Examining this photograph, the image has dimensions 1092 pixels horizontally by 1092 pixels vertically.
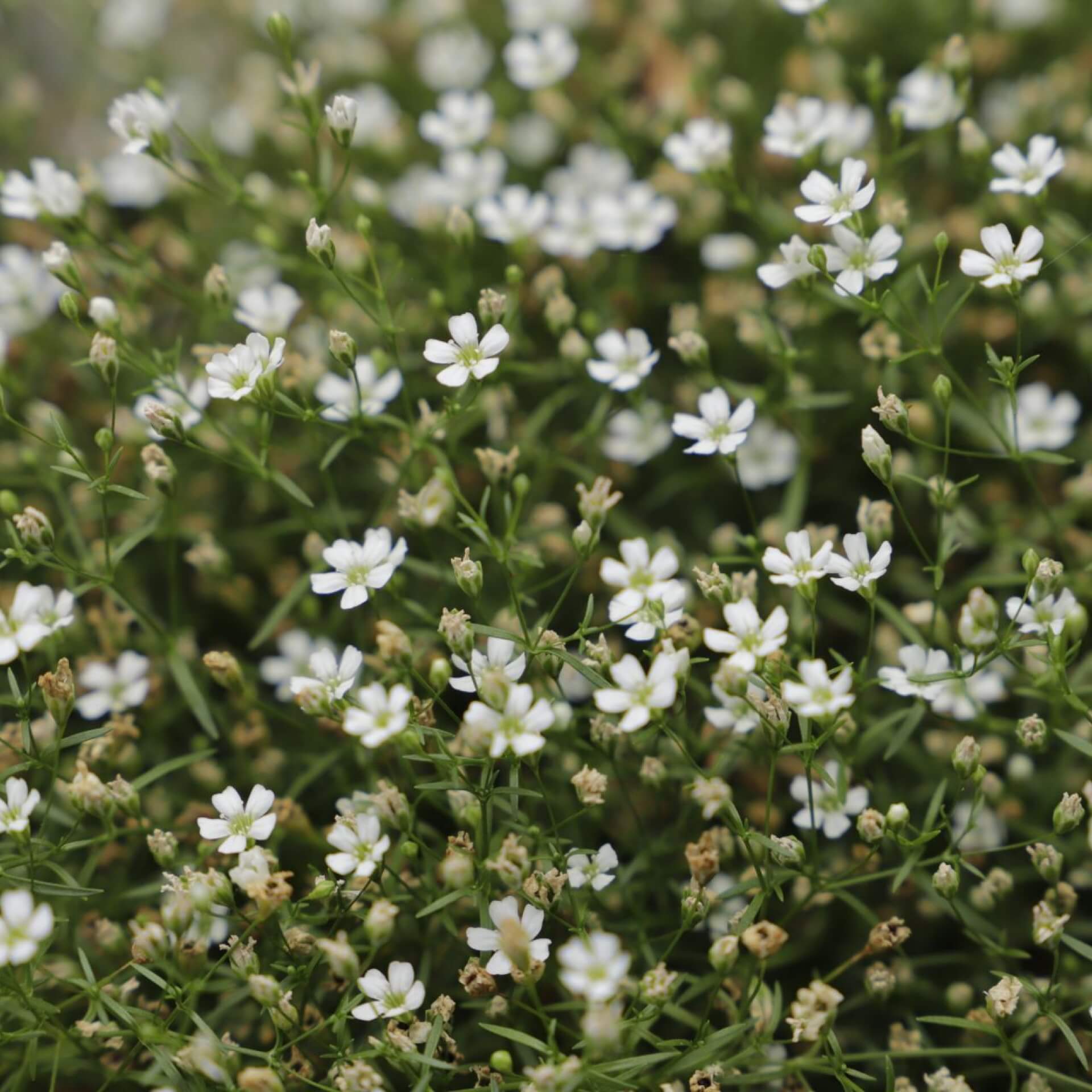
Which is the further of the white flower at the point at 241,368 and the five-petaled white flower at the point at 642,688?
the white flower at the point at 241,368

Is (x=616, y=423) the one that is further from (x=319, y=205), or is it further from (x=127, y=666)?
(x=127, y=666)

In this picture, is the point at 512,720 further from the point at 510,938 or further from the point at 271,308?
the point at 271,308

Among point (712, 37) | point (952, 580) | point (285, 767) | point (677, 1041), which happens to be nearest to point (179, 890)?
point (285, 767)

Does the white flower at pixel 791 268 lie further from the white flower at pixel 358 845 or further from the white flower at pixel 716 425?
the white flower at pixel 358 845

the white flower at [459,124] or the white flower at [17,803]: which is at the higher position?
the white flower at [459,124]

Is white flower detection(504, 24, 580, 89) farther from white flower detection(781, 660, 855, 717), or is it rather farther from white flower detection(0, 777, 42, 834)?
white flower detection(0, 777, 42, 834)

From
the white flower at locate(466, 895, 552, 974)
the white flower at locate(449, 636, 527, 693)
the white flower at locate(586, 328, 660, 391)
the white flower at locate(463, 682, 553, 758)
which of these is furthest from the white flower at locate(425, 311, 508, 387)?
the white flower at locate(466, 895, 552, 974)

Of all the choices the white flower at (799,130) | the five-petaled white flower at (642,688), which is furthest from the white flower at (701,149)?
the five-petaled white flower at (642,688)
